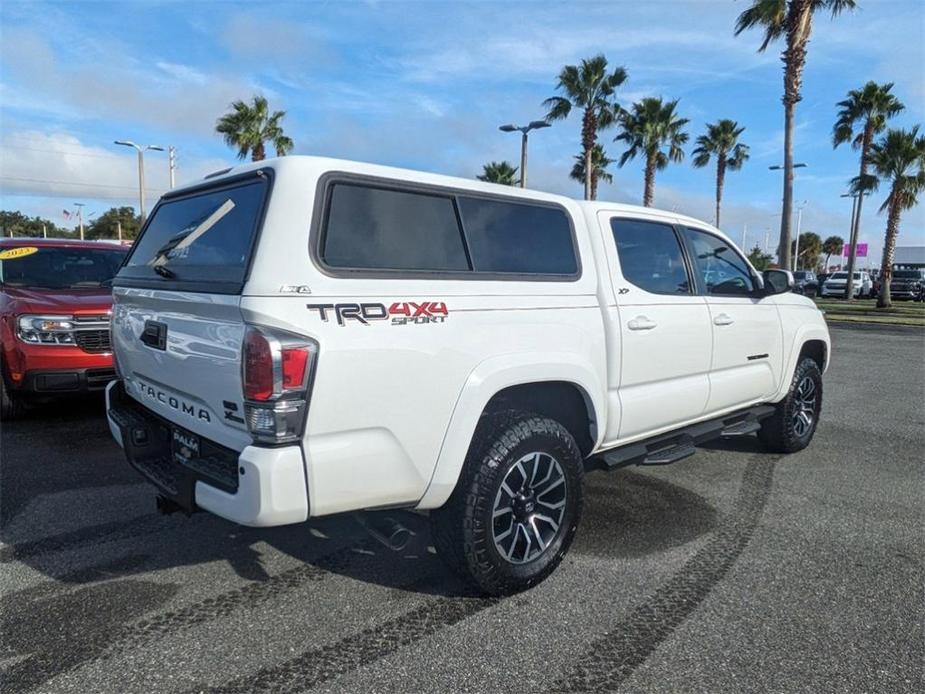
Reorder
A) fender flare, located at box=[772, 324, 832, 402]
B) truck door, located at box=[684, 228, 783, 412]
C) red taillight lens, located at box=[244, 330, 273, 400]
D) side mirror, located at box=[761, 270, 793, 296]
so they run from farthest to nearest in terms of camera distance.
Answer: fender flare, located at box=[772, 324, 832, 402]
side mirror, located at box=[761, 270, 793, 296]
truck door, located at box=[684, 228, 783, 412]
red taillight lens, located at box=[244, 330, 273, 400]

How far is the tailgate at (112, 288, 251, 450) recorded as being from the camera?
2521 mm

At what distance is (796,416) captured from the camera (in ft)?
18.2

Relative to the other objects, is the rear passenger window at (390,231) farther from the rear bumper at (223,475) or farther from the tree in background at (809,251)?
the tree in background at (809,251)

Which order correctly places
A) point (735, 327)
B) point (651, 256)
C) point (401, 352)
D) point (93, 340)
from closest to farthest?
point (401, 352), point (651, 256), point (735, 327), point (93, 340)

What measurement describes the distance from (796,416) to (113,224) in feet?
276

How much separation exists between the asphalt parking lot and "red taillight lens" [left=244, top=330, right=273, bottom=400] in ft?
3.54

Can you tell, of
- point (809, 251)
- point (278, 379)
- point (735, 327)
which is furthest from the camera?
point (809, 251)

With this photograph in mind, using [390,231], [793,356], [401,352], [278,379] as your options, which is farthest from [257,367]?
[793,356]

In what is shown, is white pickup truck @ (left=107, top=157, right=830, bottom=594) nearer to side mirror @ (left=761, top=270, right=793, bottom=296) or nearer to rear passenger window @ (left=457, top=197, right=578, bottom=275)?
rear passenger window @ (left=457, top=197, right=578, bottom=275)

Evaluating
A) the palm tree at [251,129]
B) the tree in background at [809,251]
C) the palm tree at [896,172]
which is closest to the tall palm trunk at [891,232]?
the palm tree at [896,172]

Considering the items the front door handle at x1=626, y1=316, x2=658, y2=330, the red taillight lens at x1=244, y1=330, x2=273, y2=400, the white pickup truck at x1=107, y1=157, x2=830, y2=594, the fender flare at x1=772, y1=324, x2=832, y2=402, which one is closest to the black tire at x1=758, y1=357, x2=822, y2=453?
the fender flare at x1=772, y1=324, x2=832, y2=402

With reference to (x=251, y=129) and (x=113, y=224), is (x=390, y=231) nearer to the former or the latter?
(x=251, y=129)

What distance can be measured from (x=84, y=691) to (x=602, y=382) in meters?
2.62

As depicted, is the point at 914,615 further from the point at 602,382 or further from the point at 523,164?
the point at 523,164
